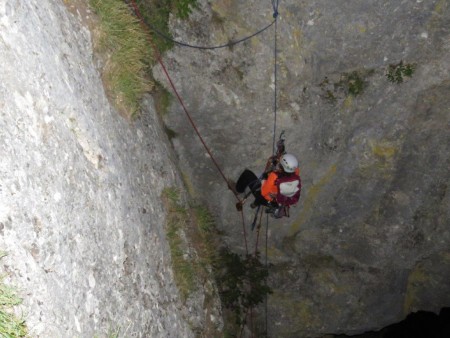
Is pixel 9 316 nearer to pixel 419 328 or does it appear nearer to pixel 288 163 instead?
pixel 288 163

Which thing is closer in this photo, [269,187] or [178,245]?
[178,245]

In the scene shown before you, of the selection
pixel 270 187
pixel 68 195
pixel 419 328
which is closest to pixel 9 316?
pixel 68 195

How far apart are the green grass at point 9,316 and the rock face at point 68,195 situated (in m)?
0.13

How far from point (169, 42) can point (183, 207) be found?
3752mm

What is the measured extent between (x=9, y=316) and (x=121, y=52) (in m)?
5.01

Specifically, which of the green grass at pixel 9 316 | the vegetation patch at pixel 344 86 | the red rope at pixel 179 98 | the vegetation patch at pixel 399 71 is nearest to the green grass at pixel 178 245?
the red rope at pixel 179 98

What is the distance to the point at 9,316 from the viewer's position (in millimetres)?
3619

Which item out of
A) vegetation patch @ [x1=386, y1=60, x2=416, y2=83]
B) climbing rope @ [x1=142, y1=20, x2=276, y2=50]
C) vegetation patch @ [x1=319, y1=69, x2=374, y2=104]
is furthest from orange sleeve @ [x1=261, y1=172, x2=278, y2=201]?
vegetation patch @ [x1=386, y1=60, x2=416, y2=83]

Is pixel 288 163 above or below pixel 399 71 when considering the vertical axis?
below

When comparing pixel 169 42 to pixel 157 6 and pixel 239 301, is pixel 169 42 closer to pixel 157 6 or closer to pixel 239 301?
pixel 157 6

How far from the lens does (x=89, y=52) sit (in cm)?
658

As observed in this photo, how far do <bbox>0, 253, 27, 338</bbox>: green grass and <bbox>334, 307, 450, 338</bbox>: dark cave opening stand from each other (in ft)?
41.2

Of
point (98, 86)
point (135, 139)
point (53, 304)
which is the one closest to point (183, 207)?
point (135, 139)

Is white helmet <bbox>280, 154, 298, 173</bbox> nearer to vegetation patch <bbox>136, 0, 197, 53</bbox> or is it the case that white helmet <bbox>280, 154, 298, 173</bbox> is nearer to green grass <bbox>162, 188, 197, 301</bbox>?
green grass <bbox>162, 188, 197, 301</bbox>
